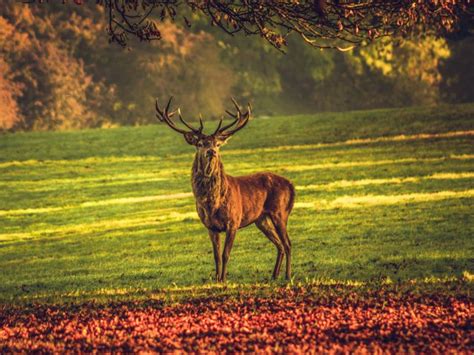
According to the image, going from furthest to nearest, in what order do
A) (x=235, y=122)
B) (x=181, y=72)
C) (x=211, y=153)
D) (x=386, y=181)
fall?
(x=181, y=72) → (x=386, y=181) → (x=235, y=122) → (x=211, y=153)

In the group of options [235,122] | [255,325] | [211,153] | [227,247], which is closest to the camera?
[255,325]

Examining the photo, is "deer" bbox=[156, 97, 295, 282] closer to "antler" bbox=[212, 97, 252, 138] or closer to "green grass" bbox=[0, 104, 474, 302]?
"antler" bbox=[212, 97, 252, 138]

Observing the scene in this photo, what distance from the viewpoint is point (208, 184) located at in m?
16.0

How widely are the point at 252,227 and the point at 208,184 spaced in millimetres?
10730

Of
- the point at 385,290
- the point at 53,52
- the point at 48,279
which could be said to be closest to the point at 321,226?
the point at 48,279

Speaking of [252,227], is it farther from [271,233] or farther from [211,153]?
[211,153]

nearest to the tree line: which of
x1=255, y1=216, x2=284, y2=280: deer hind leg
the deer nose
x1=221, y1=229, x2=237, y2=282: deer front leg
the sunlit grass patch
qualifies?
the sunlit grass patch

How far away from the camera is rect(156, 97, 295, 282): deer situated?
51.5 feet

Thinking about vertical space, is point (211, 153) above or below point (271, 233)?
above

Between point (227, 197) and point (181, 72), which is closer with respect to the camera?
point (227, 197)

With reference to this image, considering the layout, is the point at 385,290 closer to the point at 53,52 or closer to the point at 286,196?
the point at 286,196

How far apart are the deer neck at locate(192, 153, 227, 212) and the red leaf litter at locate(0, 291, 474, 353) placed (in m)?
1.88

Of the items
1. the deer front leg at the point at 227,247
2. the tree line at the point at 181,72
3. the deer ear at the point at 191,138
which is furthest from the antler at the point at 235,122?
the tree line at the point at 181,72

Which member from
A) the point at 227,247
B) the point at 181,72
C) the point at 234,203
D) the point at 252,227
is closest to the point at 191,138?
the point at 234,203
